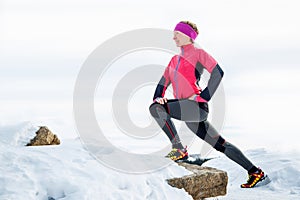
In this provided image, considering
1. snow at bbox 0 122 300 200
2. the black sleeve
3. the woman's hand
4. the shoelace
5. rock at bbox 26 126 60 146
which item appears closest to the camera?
snow at bbox 0 122 300 200

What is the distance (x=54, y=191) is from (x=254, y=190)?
150 inches

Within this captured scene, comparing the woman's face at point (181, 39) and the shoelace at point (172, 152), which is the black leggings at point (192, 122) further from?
the woman's face at point (181, 39)

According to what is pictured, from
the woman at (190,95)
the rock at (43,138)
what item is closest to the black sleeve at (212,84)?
the woman at (190,95)

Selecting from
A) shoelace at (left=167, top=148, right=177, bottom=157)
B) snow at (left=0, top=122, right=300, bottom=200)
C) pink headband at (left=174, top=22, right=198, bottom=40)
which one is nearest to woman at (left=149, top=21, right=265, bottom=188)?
pink headband at (left=174, top=22, right=198, bottom=40)

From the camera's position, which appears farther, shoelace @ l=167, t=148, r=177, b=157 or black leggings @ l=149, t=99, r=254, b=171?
shoelace @ l=167, t=148, r=177, b=157

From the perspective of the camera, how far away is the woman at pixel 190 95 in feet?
20.5

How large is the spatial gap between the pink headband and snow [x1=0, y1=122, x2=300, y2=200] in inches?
81.3

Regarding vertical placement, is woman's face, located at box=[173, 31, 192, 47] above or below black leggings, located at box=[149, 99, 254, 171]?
above

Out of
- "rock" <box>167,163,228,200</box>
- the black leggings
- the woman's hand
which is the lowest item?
"rock" <box>167,163,228,200</box>

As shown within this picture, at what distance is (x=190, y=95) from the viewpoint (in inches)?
248

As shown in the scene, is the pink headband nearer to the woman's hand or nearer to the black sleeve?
the black sleeve

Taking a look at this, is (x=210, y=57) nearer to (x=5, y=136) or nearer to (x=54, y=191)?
(x=54, y=191)

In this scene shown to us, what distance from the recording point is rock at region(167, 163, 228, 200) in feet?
21.0

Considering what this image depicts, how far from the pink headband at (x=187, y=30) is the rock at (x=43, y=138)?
9.58ft
